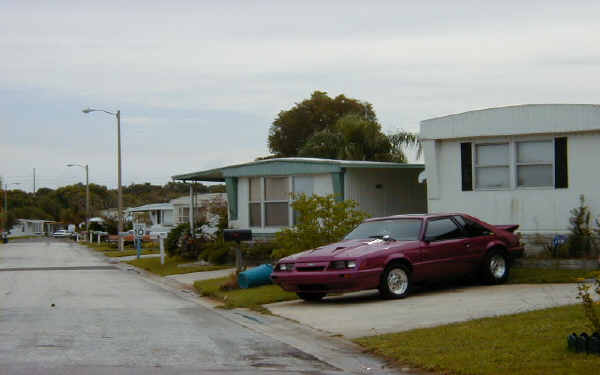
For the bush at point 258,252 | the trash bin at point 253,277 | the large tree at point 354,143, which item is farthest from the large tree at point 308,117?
the trash bin at point 253,277

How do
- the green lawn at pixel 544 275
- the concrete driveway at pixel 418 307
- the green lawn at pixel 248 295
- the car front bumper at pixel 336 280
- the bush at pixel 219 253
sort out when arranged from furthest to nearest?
the bush at pixel 219 253, the green lawn at pixel 544 275, the green lawn at pixel 248 295, the car front bumper at pixel 336 280, the concrete driveway at pixel 418 307

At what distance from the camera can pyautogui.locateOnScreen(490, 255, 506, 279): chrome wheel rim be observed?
53.1 feet

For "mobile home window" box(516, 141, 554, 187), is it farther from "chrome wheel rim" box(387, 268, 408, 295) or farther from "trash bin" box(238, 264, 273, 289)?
"trash bin" box(238, 264, 273, 289)

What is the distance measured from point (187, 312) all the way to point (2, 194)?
117396 millimetres

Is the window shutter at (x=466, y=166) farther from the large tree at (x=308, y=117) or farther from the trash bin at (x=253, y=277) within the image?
the large tree at (x=308, y=117)

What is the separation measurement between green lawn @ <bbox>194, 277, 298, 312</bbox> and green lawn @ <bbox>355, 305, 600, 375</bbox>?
4768mm

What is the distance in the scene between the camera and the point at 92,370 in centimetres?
823

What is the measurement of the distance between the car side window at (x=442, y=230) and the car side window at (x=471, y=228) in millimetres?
195

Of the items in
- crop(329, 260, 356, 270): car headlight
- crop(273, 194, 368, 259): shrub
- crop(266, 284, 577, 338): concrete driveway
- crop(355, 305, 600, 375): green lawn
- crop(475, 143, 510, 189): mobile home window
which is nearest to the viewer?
crop(355, 305, 600, 375): green lawn

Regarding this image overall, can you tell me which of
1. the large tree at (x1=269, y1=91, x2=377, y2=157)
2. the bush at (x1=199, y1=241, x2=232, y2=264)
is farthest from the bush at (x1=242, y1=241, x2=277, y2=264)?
the large tree at (x1=269, y1=91, x2=377, y2=157)

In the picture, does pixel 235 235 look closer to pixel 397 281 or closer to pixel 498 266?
pixel 397 281

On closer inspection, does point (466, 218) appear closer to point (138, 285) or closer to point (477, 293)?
point (477, 293)

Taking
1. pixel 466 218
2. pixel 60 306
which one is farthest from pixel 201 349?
pixel 466 218

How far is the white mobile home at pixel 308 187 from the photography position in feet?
78.3
